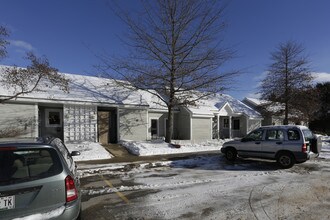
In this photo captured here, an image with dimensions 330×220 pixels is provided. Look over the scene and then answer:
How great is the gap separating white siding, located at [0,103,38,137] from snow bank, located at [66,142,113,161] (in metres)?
2.44

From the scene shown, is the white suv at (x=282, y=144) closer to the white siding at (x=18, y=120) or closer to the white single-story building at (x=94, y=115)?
the white single-story building at (x=94, y=115)

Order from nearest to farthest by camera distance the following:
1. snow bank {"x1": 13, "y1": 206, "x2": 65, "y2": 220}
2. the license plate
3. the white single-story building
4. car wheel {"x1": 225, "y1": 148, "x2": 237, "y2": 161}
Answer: the license plate, snow bank {"x1": 13, "y1": 206, "x2": 65, "y2": 220}, car wheel {"x1": 225, "y1": 148, "x2": 237, "y2": 161}, the white single-story building

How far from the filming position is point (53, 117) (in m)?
17.2

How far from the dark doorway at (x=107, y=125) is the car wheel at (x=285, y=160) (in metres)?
11.2

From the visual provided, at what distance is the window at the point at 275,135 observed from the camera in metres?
11.3

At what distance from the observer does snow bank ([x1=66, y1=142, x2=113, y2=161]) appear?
13684 millimetres

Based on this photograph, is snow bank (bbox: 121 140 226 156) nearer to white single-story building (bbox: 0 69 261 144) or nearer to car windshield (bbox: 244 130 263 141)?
white single-story building (bbox: 0 69 261 144)

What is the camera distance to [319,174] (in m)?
9.72

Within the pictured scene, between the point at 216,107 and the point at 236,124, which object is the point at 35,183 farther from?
the point at 236,124

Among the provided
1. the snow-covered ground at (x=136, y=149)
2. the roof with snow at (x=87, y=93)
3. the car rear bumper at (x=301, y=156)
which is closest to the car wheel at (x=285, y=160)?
the car rear bumper at (x=301, y=156)

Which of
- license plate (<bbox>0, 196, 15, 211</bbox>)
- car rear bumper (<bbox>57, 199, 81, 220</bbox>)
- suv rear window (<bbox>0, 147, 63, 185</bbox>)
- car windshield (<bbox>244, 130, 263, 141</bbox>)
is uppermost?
suv rear window (<bbox>0, 147, 63, 185</bbox>)

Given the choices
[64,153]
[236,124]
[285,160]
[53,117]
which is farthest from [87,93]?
[236,124]

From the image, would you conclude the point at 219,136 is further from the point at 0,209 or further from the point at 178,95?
the point at 0,209

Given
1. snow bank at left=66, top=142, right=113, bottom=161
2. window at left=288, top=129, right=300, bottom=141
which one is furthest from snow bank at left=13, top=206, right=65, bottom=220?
snow bank at left=66, top=142, right=113, bottom=161
